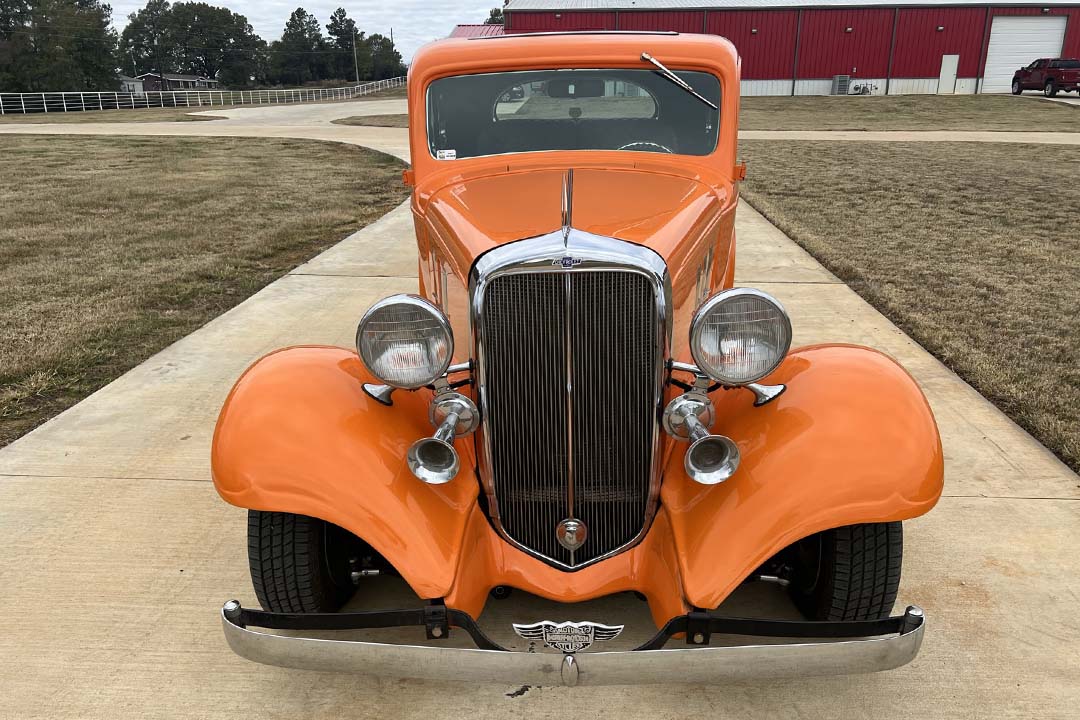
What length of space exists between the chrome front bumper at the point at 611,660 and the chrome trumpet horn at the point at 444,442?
0.44 metres

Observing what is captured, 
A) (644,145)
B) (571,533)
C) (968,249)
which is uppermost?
(644,145)

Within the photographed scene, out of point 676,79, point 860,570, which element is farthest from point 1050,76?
point 860,570

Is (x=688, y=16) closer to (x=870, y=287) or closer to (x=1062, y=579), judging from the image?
(x=870, y=287)

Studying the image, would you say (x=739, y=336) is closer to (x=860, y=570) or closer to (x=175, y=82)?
(x=860, y=570)

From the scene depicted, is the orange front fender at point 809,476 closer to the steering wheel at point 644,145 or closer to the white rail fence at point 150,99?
the steering wheel at point 644,145

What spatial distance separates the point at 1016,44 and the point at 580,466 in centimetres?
3785

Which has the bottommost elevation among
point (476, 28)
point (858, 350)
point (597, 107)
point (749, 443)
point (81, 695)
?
point (81, 695)

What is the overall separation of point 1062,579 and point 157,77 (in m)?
104

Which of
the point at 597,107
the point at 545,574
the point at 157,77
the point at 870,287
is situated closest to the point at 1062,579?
the point at 545,574

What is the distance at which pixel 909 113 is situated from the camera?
2433cm

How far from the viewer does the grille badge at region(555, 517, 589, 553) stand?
85.4 inches

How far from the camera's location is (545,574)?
2.20m

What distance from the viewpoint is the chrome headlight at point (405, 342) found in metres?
1.99

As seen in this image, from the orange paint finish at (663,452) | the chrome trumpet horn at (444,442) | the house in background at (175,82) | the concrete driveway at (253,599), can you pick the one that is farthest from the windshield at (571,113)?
the house in background at (175,82)
